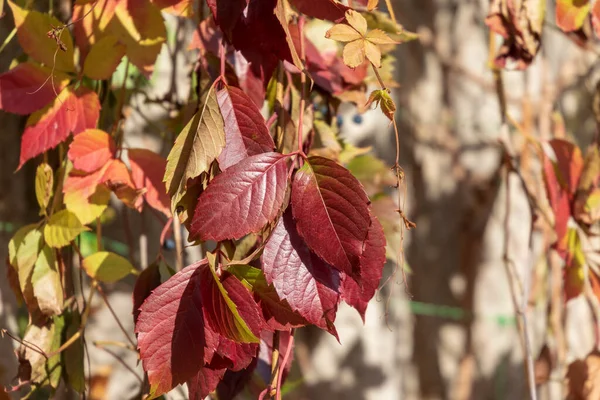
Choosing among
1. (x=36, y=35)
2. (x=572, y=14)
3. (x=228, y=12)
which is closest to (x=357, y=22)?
(x=228, y=12)

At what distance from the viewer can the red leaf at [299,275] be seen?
0.55 metres

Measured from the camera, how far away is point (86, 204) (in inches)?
27.8

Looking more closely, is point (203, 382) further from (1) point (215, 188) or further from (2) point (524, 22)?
(2) point (524, 22)

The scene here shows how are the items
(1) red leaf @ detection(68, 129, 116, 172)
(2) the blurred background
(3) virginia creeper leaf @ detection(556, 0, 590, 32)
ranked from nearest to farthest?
(1) red leaf @ detection(68, 129, 116, 172) < (3) virginia creeper leaf @ detection(556, 0, 590, 32) < (2) the blurred background

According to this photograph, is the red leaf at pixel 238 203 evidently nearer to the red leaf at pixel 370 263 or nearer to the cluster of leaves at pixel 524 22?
the red leaf at pixel 370 263

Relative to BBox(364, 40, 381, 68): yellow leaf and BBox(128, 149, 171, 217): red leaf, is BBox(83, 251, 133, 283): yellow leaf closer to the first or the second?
BBox(128, 149, 171, 217): red leaf

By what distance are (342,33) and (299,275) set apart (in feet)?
0.66

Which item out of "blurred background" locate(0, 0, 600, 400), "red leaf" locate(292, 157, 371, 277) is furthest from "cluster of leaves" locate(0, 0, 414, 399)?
"blurred background" locate(0, 0, 600, 400)

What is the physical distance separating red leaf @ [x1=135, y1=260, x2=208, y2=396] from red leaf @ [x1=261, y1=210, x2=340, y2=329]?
67mm

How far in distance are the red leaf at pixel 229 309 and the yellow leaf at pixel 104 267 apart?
20cm

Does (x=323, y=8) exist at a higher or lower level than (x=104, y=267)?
higher

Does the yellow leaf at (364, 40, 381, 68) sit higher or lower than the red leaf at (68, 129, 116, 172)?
higher

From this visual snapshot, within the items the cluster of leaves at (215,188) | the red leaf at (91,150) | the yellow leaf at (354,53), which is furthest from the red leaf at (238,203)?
the red leaf at (91,150)

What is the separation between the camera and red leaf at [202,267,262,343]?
1.80 ft
